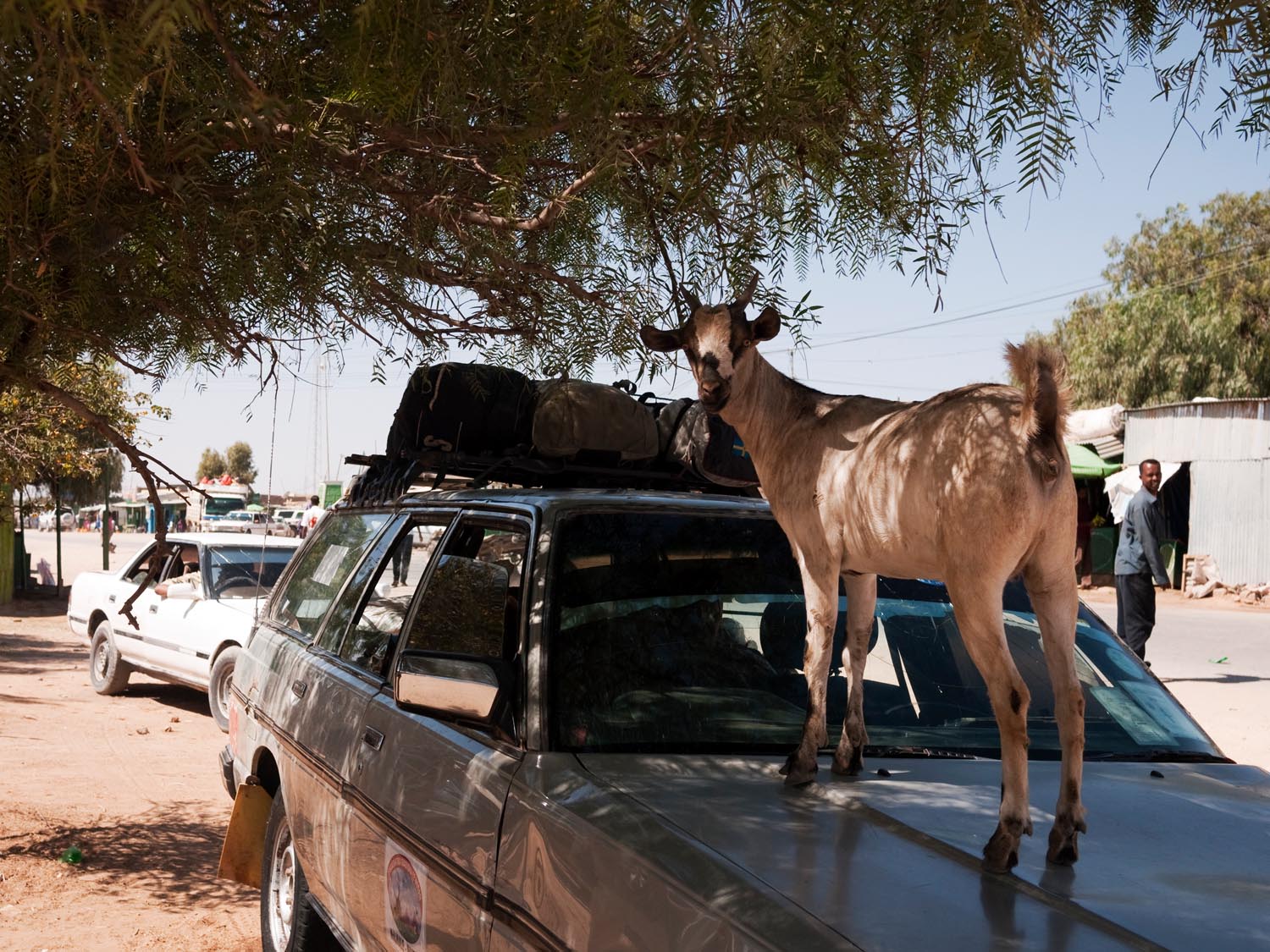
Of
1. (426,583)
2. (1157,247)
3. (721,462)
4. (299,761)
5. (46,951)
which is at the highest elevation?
(1157,247)

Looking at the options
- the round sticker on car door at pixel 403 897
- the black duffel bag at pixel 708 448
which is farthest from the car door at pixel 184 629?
the round sticker on car door at pixel 403 897

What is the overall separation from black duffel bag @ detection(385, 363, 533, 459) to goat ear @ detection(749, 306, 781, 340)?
1.64 metres

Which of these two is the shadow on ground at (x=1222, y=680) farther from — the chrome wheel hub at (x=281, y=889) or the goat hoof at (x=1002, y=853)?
the goat hoof at (x=1002, y=853)

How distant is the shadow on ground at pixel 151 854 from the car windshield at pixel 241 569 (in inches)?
144

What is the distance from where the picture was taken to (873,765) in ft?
9.93

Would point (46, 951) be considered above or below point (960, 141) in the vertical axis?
below

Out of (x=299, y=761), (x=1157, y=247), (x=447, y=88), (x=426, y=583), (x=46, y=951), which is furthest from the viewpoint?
(x=1157, y=247)

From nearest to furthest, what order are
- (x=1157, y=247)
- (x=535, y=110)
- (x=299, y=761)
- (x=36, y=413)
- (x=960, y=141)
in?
(x=535, y=110) → (x=960, y=141) → (x=299, y=761) → (x=36, y=413) → (x=1157, y=247)

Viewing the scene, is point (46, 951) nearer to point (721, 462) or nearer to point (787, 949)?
point (721, 462)

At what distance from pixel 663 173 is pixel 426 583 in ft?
4.62

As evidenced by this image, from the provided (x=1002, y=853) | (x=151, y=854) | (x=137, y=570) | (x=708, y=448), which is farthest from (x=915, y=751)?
(x=137, y=570)

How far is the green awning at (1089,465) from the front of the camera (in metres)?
26.4

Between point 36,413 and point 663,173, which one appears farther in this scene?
point 36,413

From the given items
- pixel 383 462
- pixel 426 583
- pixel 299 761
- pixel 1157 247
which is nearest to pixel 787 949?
pixel 426 583
